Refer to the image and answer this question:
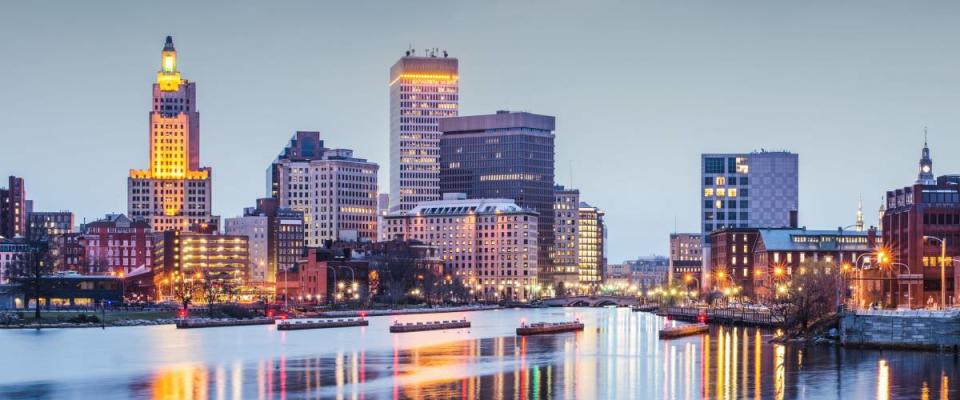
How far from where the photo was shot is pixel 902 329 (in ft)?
422

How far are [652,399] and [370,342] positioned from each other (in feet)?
A: 231

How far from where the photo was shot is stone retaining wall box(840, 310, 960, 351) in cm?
12525

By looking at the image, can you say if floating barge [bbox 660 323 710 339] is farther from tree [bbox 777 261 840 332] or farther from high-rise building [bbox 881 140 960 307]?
high-rise building [bbox 881 140 960 307]

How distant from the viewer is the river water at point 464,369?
103 meters

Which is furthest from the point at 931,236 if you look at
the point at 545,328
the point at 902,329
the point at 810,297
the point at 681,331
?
the point at 545,328

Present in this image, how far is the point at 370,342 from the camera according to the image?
165m

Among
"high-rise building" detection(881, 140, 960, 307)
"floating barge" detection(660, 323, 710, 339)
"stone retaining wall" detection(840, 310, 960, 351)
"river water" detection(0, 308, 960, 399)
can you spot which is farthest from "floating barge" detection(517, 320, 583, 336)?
"stone retaining wall" detection(840, 310, 960, 351)

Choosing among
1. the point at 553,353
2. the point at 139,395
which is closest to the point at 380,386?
the point at 139,395

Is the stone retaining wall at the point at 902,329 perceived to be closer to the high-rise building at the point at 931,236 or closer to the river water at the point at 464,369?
the river water at the point at 464,369

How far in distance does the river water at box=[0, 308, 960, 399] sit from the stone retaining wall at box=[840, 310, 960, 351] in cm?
267

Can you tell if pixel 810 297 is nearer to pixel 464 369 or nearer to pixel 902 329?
pixel 902 329

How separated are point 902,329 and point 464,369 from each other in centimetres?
3955

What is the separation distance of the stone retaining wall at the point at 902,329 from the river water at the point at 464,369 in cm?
267

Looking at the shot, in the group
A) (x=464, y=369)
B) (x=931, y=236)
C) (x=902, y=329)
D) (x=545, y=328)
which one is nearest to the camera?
(x=464, y=369)
